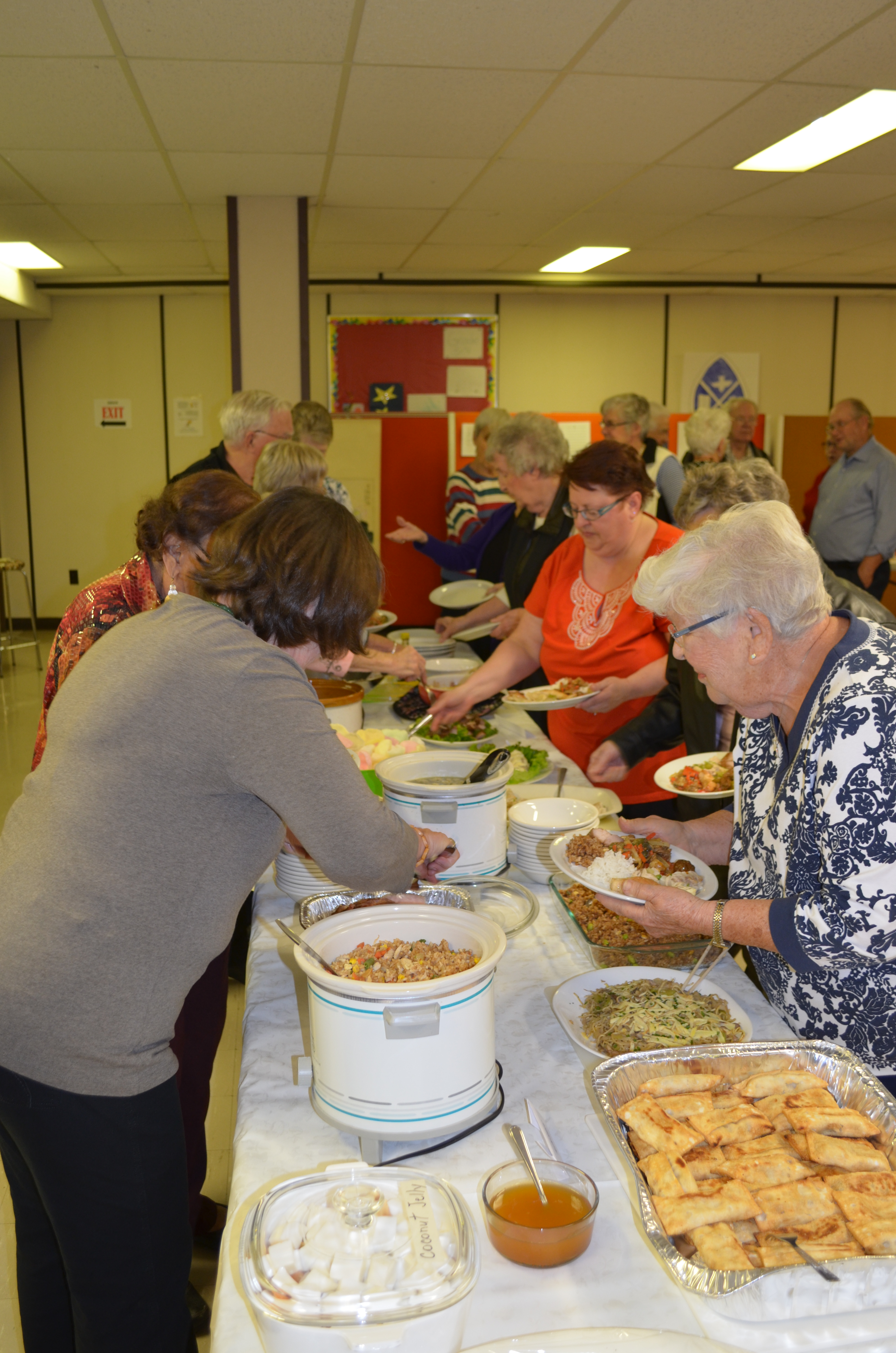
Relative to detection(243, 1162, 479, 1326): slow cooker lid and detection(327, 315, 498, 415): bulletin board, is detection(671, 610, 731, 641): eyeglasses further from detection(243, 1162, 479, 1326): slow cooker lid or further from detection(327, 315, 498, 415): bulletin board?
detection(327, 315, 498, 415): bulletin board

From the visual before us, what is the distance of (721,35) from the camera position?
3.42m

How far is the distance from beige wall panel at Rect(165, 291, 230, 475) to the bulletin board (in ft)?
3.56

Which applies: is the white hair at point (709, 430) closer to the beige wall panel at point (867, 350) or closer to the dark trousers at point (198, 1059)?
the dark trousers at point (198, 1059)

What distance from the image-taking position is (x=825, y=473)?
24.6 ft

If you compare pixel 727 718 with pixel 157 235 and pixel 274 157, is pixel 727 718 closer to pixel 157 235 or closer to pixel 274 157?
pixel 274 157

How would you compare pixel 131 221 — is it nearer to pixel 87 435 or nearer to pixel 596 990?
pixel 87 435

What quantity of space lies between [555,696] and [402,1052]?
186 cm

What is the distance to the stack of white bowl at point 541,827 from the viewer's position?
1893mm

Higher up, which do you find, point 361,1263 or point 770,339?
point 770,339

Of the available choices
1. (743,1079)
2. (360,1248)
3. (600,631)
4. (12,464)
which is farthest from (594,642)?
(12,464)

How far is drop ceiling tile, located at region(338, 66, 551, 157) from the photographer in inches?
150

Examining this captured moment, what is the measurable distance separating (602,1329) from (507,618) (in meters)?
3.26

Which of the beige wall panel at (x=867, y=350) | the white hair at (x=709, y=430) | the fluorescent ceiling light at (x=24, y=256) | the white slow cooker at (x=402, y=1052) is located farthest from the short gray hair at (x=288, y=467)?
the beige wall panel at (x=867, y=350)

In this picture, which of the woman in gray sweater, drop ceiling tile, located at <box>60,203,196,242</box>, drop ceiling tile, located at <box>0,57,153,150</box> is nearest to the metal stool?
drop ceiling tile, located at <box>60,203,196,242</box>
